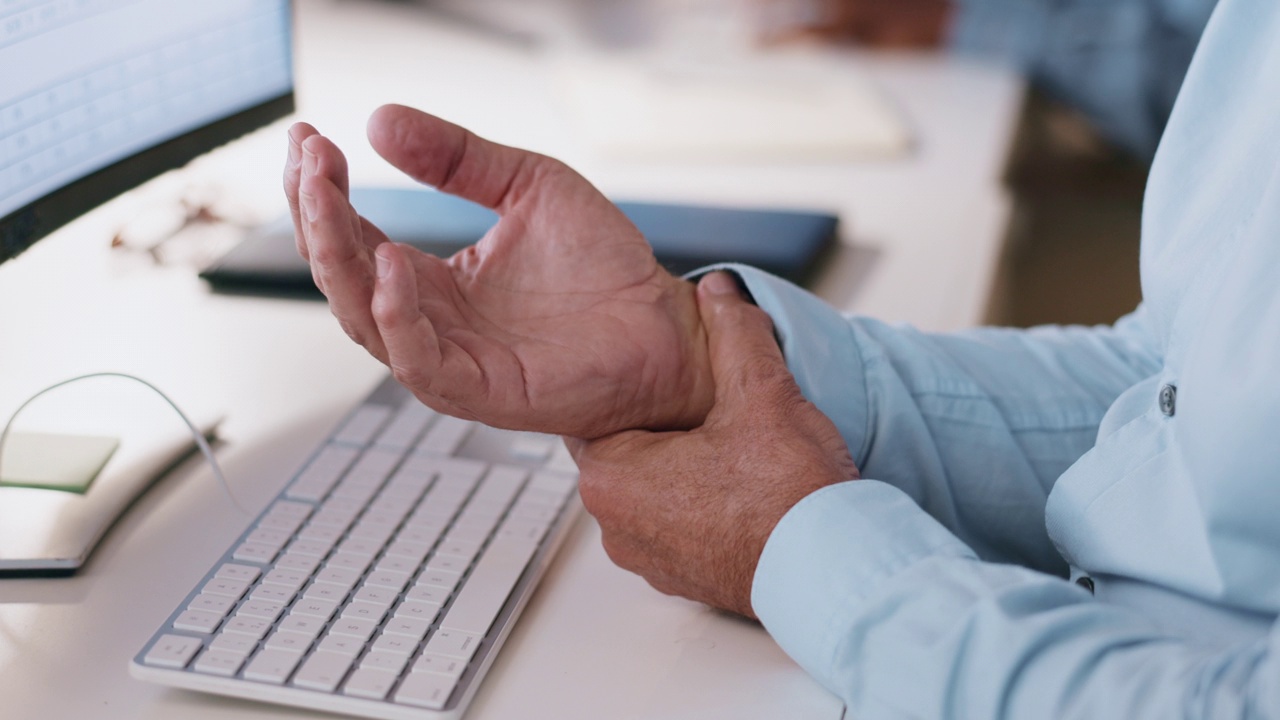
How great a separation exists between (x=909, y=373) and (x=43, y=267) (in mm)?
691

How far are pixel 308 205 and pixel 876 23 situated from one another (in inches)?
52.3

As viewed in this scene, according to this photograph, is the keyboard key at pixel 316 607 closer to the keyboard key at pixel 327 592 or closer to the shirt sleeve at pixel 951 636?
the keyboard key at pixel 327 592

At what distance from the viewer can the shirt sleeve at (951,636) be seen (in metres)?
0.40

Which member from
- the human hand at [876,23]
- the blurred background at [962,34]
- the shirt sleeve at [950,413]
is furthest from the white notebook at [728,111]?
the shirt sleeve at [950,413]

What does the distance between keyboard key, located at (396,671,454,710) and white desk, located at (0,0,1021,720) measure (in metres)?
0.02

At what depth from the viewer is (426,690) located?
0.45 metres

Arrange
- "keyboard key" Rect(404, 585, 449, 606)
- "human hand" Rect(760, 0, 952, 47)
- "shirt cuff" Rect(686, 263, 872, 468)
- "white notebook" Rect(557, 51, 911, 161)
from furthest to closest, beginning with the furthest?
"human hand" Rect(760, 0, 952, 47)
"white notebook" Rect(557, 51, 911, 161)
"shirt cuff" Rect(686, 263, 872, 468)
"keyboard key" Rect(404, 585, 449, 606)

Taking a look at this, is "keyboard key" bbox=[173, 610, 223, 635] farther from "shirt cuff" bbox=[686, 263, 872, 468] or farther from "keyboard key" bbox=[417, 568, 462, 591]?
"shirt cuff" bbox=[686, 263, 872, 468]

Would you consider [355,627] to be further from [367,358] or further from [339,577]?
[367,358]

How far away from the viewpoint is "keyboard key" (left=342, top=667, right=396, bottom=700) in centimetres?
45

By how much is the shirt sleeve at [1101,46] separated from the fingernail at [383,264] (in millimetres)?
1264

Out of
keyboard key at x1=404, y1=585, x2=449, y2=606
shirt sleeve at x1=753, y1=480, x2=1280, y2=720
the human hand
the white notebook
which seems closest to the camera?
shirt sleeve at x1=753, y1=480, x2=1280, y2=720

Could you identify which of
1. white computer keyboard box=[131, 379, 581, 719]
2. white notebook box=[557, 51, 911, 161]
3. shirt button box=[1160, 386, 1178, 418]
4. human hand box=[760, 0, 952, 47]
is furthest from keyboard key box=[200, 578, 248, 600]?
human hand box=[760, 0, 952, 47]

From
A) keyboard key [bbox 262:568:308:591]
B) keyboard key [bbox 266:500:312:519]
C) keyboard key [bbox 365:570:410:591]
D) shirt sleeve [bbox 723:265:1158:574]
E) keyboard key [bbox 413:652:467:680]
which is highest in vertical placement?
shirt sleeve [bbox 723:265:1158:574]
